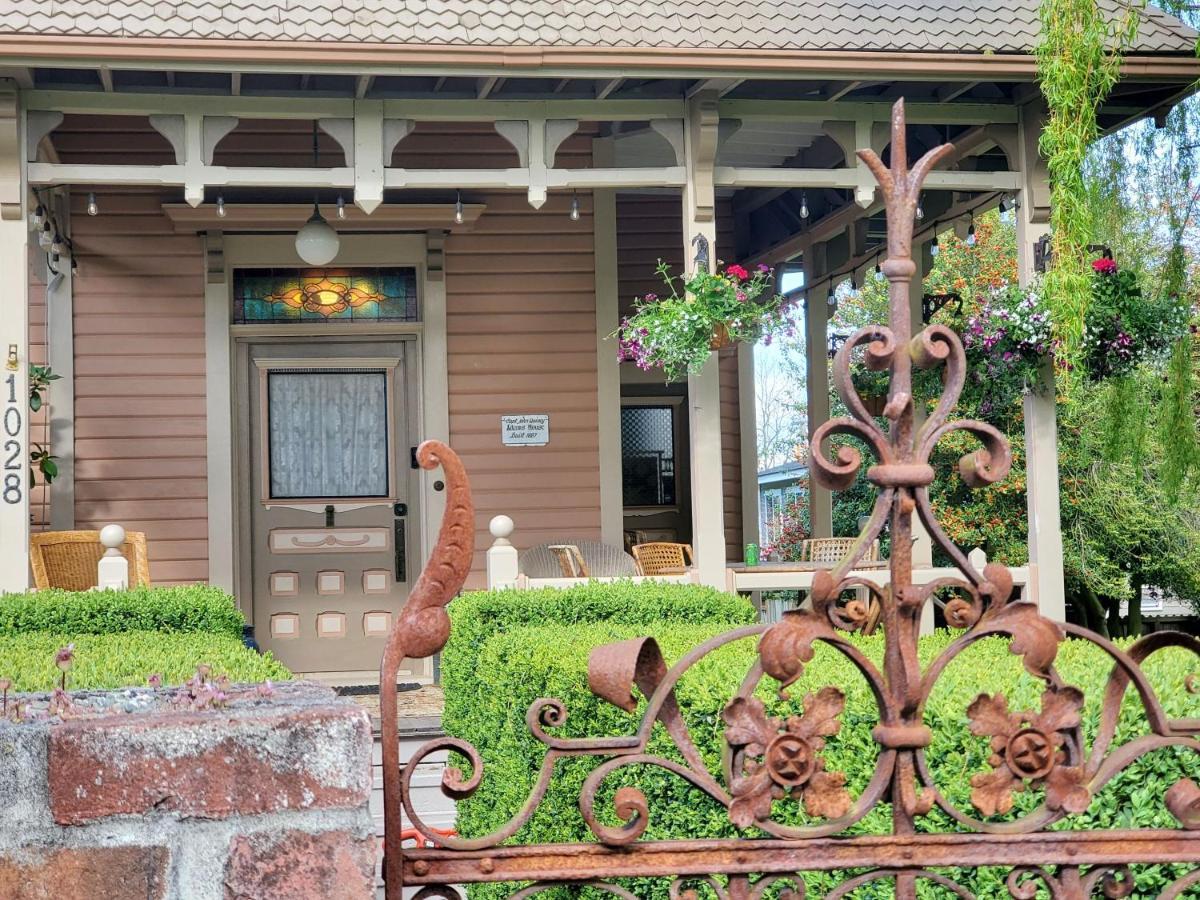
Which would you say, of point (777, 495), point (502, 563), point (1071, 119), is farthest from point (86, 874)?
point (777, 495)

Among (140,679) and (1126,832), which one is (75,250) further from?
(1126,832)

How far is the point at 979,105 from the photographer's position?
354 inches

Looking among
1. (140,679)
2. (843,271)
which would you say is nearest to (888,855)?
(140,679)

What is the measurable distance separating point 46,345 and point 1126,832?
971cm

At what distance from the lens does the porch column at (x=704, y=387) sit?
852 centimetres

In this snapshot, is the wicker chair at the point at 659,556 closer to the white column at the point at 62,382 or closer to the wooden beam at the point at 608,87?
the wooden beam at the point at 608,87

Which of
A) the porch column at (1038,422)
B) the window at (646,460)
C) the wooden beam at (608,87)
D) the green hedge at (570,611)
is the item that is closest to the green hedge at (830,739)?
the green hedge at (570,611)

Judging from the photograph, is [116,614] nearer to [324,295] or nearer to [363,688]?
[363,688]

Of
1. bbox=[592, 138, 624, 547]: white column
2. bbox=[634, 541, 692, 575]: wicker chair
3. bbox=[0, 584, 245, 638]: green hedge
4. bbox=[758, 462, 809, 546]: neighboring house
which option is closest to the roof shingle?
bbox=[592, 138, 624, 547]: white column

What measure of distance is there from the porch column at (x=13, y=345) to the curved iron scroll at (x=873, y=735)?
6.61m

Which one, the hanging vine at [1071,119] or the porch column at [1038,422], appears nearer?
the hanging vine at [1071,119]

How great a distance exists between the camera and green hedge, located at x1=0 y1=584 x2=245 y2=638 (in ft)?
22.2

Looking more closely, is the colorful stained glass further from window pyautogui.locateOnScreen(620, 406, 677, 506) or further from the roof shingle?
the roof shingle

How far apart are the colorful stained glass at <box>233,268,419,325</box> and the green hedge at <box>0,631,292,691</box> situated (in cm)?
513
